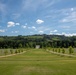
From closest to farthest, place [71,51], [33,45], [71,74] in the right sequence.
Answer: [71,74]
[71,51]
[33,45]

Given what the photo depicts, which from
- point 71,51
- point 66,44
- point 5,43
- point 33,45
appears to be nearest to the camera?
point 71,51

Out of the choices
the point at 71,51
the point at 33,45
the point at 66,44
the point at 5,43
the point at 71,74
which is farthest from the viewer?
the point at 33,45

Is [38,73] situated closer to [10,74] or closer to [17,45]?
[10,74]

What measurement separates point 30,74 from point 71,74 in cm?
385

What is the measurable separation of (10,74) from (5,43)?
148736mm

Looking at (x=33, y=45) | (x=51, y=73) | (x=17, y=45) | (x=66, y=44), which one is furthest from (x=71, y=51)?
(x=33, y=45)

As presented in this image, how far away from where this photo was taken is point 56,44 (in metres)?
161

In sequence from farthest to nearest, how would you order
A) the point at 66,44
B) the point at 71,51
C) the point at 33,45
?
the point at 33,45 → the point at 66,44 → the point at 71,51

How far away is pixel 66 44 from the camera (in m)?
152

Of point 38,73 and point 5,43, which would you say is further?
point 5,43

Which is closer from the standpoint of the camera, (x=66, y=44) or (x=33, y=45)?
(x=66, y=44)

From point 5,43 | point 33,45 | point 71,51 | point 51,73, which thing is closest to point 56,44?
point 33,45

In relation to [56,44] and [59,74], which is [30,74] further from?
[56,44]

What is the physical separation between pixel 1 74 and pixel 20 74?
71.4 inches
